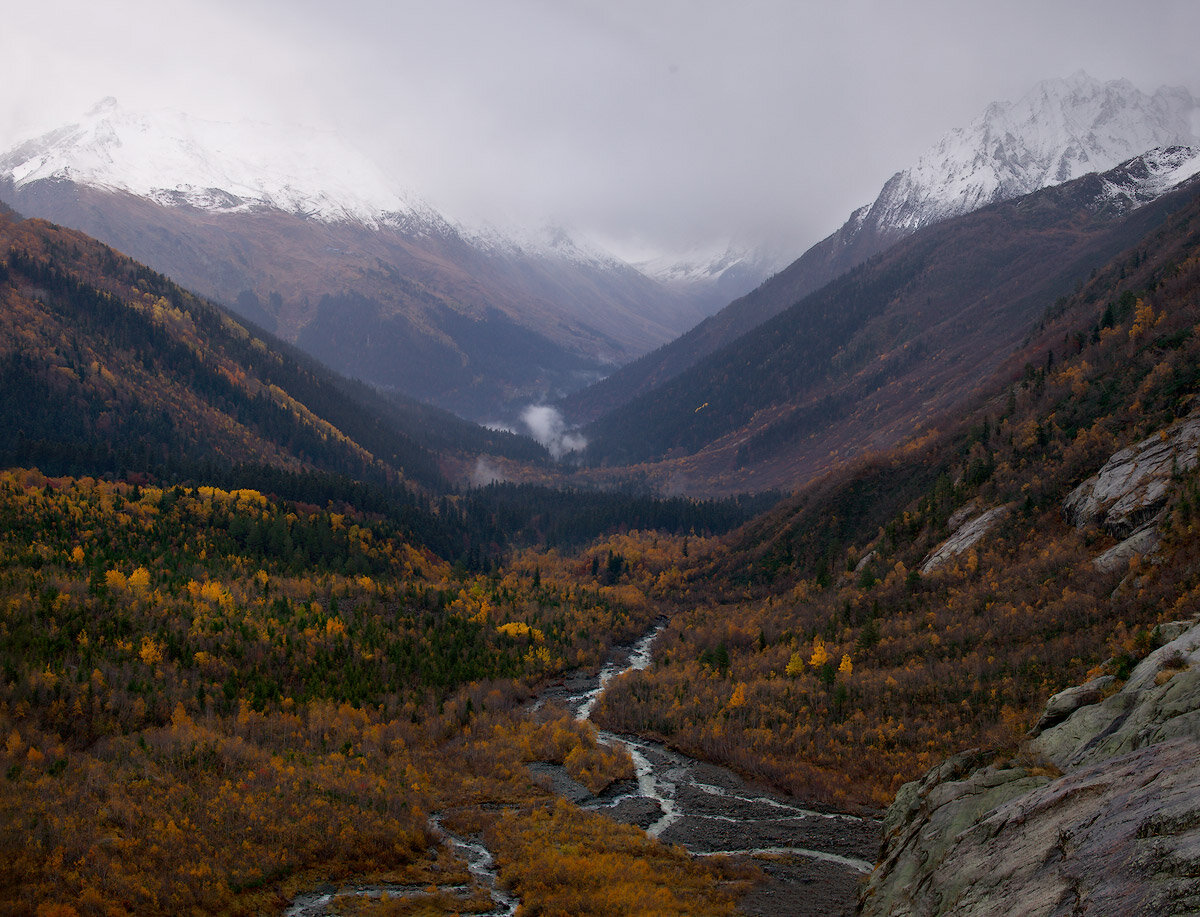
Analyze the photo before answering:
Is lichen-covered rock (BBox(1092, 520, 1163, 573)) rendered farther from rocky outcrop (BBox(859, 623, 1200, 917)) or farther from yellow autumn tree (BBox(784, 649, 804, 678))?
yellow autumn tree (BBox(784, 649, 804, 678))

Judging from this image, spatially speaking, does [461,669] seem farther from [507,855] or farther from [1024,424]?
[1024,424]

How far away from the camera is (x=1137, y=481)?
6200 cm

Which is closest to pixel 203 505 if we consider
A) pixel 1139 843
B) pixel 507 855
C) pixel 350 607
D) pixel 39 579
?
pixel 350 607

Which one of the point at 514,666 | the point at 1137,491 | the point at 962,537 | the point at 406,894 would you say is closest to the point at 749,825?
the point at 406,894

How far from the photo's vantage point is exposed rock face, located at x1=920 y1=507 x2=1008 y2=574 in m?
80.4

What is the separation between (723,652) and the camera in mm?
85812

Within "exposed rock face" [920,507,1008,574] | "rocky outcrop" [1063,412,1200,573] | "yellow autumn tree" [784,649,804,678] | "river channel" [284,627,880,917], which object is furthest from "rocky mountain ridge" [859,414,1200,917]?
"exposed rock face" [920,507,1008,574]

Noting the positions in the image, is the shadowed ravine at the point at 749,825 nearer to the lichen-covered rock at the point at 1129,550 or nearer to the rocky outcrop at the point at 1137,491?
the lichen-covered rock at the point at 1129,550

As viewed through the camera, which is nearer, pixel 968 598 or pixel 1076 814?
pixel 1076 814

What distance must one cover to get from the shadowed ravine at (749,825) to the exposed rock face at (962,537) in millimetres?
37416

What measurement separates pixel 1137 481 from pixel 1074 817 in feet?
170

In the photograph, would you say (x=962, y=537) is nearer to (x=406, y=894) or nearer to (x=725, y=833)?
(x=725, y=833)

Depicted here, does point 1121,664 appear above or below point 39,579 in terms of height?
above

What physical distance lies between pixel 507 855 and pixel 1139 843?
3423 cm
